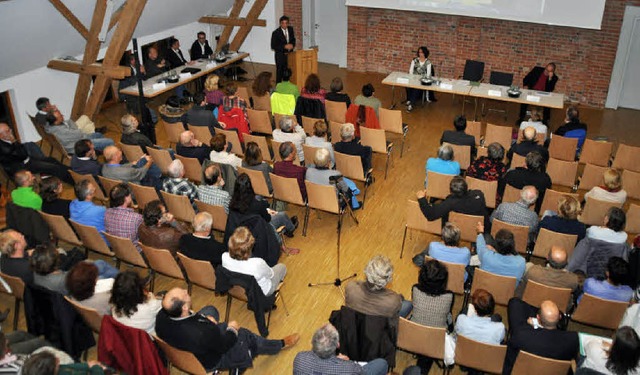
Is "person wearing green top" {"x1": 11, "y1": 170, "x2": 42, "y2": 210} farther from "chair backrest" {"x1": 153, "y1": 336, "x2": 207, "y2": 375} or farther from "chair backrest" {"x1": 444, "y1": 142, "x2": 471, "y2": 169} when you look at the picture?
"chair backrest" {"x1": 444, "y1": 142, "x2": 471, "y2": 169}

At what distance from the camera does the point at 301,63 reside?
1212cm

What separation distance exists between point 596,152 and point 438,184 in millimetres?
2618

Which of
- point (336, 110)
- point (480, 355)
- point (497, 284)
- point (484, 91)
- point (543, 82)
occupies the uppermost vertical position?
point (543, 82)

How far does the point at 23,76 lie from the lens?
9141 millimetres

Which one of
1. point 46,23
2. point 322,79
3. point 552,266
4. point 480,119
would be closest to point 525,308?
point 552,266

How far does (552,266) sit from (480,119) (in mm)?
6618

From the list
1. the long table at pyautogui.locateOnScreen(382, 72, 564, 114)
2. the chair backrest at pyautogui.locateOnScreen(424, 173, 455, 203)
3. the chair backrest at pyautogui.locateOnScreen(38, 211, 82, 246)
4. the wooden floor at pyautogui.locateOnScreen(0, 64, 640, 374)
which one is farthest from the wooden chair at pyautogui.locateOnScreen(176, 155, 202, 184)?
the long table at pyautogui.locateOnScreen(382, 72, 564, 114)

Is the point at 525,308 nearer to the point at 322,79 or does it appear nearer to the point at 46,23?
the point at 46,23

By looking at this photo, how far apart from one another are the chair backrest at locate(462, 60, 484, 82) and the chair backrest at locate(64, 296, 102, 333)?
362 inches

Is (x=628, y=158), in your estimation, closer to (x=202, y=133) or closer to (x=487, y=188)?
(x=487, y=188)

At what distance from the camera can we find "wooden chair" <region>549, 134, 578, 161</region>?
8000mm

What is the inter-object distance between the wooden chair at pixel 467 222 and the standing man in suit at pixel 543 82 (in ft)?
17.3

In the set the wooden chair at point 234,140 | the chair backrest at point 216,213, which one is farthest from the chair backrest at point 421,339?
the wooden chair at point 234,140

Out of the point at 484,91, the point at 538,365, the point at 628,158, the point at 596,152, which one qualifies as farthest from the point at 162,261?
the point at 484,91
